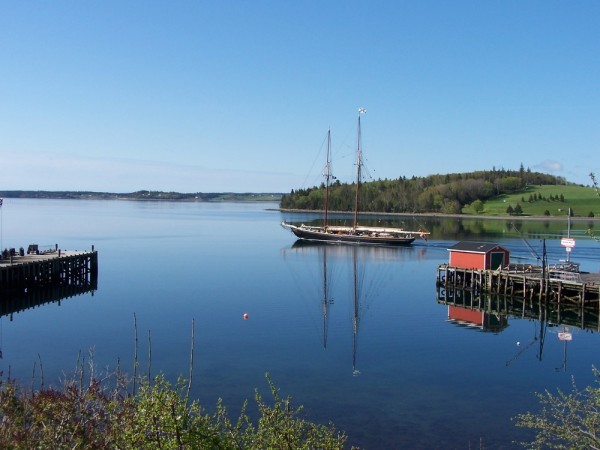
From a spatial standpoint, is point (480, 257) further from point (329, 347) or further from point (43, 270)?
point (43, 270)

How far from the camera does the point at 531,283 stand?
4962 centimetres

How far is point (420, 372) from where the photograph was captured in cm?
2825

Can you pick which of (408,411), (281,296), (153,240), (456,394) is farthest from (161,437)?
(153,240)

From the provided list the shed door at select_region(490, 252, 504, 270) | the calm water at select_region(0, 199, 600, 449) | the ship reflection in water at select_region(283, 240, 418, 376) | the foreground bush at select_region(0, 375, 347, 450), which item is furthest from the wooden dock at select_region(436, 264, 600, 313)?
the foreground bush at select_region(0, 375, 347, 450)

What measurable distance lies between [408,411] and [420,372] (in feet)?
17.7

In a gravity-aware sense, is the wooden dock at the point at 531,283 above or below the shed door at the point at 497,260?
below

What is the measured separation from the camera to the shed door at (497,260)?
55.0 metres

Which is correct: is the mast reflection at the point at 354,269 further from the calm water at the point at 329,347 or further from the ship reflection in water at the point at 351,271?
the calm water at the point at 329,347

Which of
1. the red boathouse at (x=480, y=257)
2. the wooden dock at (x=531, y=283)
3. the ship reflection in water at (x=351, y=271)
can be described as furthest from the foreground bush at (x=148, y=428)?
the red boathouse at (x=480, y=257)

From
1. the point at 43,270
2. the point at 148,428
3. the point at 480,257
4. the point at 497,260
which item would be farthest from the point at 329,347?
the point at 43,270

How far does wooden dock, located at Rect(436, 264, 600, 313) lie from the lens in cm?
4644

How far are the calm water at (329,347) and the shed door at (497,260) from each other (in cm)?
566

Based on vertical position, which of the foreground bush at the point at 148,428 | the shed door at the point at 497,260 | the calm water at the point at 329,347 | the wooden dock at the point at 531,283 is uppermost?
the foreground bush at the point at 148,428

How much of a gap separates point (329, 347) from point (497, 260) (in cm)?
2743
